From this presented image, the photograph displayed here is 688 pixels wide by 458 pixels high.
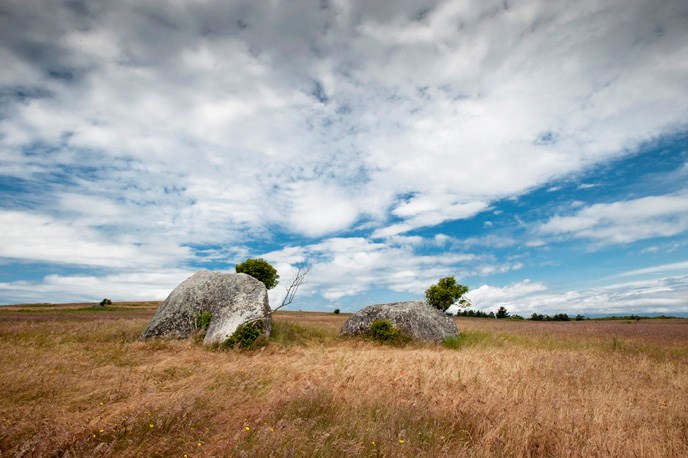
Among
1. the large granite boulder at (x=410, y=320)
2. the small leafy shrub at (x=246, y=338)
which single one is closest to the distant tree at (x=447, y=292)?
the large granite boulder at (x=410, y=320)

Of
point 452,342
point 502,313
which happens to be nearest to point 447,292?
point 452,342

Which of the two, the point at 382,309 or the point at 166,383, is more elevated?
the point at 382,309

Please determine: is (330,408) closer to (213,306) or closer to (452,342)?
(213,306)

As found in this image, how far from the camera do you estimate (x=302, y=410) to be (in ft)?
17.9

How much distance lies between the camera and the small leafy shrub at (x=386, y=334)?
17.8m

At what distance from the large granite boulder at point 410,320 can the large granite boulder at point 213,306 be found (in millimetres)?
5732

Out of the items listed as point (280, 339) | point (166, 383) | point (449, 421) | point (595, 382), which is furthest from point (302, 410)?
point (280, 339)

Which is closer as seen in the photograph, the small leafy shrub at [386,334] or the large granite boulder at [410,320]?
the small leafy shrub at [386,334]

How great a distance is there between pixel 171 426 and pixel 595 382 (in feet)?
31.0

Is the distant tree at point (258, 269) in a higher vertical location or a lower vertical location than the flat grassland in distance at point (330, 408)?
higher

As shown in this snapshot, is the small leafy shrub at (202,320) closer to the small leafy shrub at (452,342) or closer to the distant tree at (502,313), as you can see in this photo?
the small leafy shrub at (452,342)

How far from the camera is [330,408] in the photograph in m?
5.61

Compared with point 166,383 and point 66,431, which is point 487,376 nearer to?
point 166,383

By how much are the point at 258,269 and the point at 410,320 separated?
39.9 feet
